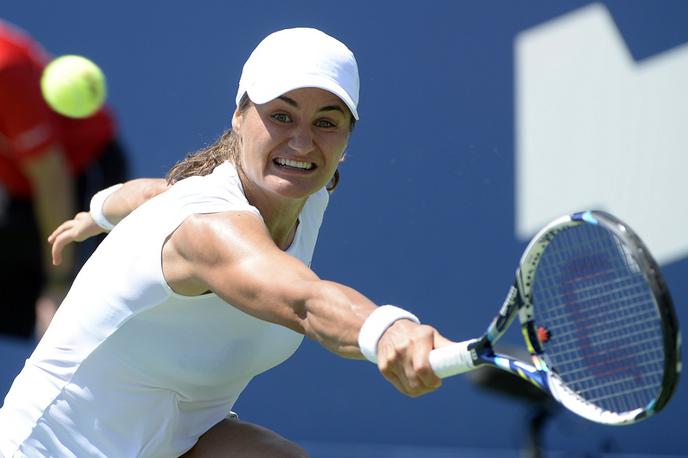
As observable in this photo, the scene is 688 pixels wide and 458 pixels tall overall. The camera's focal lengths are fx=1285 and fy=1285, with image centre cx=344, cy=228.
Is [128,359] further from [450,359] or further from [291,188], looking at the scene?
[450,359]

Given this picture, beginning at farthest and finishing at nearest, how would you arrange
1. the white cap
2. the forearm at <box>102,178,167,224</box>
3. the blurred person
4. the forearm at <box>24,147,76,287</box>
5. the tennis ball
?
the forearm at <box>24,147,76,287</box>
the blurred person
the tennis ball
the forearm at <box>102,178,167,224</box>
the white cap

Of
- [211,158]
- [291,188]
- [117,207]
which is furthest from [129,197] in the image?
[291,188]

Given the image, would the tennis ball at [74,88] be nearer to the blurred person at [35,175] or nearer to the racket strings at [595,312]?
the blurred person at [35,175]

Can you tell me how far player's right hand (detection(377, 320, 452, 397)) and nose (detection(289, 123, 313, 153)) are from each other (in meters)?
0.52

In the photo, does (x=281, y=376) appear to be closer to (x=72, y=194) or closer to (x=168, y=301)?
(x=72, y=194)

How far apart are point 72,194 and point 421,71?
141 cm

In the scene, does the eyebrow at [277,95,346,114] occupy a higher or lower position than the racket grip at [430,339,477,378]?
higher

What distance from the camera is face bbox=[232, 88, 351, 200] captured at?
2.14 metres

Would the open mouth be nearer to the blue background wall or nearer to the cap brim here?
the cap brim

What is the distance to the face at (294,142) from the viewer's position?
7.03 feet

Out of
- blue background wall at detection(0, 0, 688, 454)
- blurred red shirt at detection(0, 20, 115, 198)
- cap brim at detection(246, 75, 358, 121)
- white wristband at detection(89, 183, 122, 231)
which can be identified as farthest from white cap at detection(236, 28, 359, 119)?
blurred red shirt at detection(0, 20, 115, 198)

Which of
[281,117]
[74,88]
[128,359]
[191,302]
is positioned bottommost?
[128,359]

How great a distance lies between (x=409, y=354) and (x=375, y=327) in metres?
0.06

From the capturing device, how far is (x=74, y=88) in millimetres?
4484
